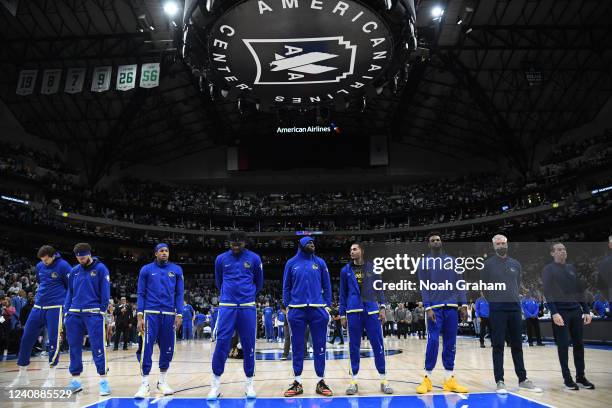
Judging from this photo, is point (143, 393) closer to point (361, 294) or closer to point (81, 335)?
point (81, 335)

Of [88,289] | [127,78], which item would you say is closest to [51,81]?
[127,78]

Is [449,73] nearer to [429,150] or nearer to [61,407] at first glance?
[429,150]

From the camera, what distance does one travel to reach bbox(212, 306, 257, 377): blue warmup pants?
19.9ft

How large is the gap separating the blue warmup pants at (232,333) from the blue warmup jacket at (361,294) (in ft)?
4.64

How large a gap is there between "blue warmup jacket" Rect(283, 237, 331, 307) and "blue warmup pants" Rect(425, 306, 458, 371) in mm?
1535

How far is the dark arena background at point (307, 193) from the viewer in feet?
20.4

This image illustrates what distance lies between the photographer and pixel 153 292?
21.8ft

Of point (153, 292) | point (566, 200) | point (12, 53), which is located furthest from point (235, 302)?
point (566, 200)

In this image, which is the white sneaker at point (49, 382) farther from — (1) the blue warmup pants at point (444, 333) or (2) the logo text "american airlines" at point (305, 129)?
(2) the logo text "american airlines" at point (305, 129)

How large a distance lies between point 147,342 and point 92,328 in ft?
2.79

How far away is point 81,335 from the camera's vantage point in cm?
673

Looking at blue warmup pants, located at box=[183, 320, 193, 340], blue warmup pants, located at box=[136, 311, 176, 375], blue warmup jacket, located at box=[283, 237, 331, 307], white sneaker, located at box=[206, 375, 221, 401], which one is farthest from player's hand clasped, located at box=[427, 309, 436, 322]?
blue warmup pants, located at box=[183, 320, 193, 340]

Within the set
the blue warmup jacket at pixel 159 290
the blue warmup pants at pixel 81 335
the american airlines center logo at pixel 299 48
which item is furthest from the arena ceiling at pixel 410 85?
the blue warmup pants at pixel 81 335

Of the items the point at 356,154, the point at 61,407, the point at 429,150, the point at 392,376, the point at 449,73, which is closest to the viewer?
the point at 61,407
